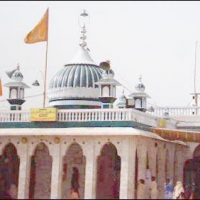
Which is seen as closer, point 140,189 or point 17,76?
point 140,189

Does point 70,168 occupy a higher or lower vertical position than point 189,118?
lower

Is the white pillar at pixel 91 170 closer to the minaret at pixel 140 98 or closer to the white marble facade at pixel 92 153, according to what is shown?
the white marble facade at pixel 92 153

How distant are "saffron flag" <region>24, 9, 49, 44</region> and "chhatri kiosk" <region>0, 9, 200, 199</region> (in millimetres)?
1816

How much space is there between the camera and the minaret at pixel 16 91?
2988 centimetres

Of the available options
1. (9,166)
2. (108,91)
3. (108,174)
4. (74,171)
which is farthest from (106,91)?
(9,166)

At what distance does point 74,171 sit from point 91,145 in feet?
8.40

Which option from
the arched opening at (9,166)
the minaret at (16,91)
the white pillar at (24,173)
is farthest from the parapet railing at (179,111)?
the white pillar at (24,173)

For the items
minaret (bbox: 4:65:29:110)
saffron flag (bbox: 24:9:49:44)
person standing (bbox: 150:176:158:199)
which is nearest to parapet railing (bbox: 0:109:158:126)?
minaret (bbox: 4:65:29:110)

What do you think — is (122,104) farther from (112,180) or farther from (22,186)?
(22,186)

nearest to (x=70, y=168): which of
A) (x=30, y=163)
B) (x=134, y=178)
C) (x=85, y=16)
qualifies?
(x=30, y=163)

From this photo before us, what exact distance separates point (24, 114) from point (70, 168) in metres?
3.01

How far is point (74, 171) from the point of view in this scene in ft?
93.0

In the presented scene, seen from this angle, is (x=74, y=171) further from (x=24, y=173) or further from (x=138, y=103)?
(x=138, y=103)

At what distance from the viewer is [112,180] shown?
1166 inches
